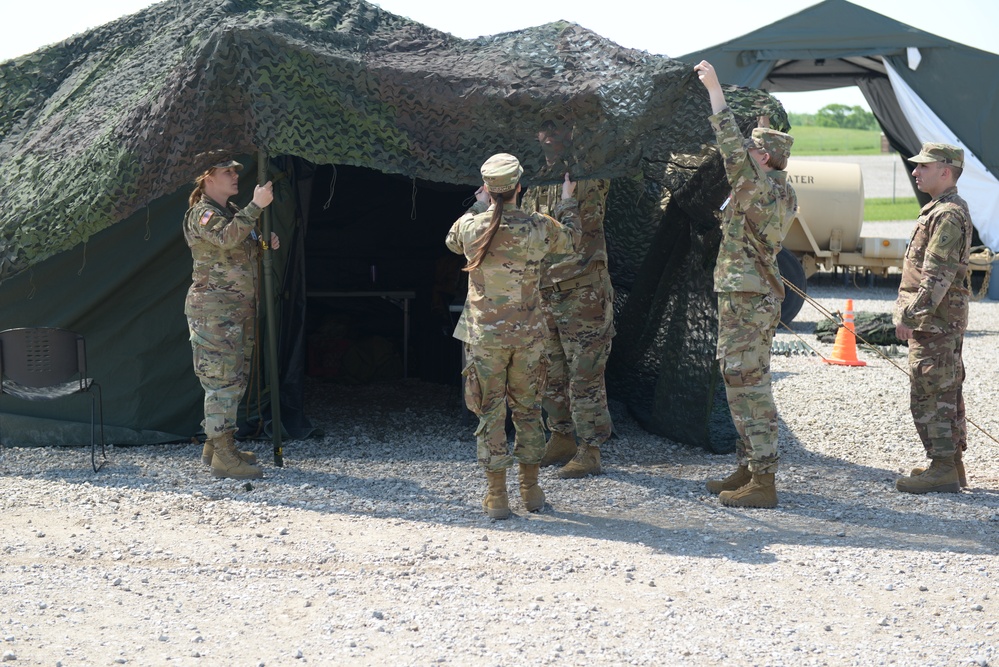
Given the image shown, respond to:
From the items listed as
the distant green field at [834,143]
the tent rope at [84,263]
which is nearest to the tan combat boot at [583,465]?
the tent rope at [84,263]

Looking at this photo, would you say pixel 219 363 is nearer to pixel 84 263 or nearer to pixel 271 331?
pixel 271 331

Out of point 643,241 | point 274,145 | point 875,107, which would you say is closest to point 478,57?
point 274,145

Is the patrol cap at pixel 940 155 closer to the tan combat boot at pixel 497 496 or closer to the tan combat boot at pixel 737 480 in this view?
the tan combat boot at pixel 737 480

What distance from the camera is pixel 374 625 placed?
4285mm

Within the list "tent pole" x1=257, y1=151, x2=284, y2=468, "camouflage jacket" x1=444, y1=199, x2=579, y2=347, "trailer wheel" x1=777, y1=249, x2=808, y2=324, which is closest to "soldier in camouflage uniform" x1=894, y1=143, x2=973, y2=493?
"camouflage jacket" x1=444, y1=199, x2=579, y2=347

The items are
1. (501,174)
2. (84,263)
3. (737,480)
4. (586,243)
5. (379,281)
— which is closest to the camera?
(501,174)

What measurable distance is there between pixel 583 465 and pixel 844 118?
8125 centimetres

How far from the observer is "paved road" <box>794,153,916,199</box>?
40.8m

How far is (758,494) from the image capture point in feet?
19.6

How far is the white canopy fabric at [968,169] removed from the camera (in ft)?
50.3

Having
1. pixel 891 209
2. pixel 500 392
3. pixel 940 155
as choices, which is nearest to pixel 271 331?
pixel 500 392

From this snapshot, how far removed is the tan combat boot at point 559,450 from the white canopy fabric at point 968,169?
10556mm

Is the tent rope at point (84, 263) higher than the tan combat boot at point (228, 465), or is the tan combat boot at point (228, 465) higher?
the tent rope at point (84, 263)

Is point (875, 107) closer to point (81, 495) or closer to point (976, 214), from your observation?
point (976, 214)
